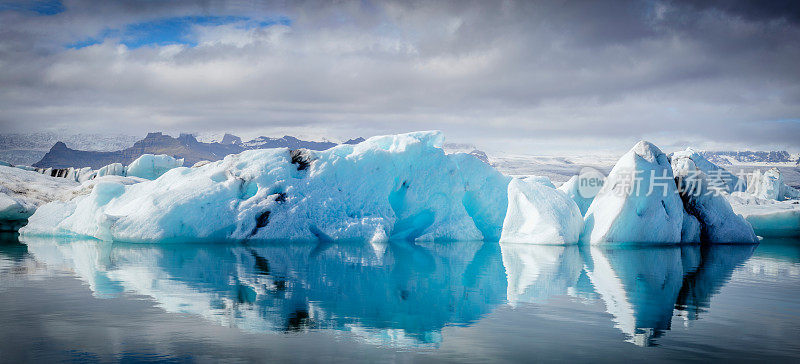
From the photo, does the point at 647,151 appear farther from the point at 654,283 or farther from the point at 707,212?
the point at 654,283

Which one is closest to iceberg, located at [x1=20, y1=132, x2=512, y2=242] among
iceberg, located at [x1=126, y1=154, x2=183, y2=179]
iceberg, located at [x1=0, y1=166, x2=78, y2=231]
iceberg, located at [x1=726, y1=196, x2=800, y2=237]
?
iceberg, located at [x1=0, y1=166, x2=78, y2=231]

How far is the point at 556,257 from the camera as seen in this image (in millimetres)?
15000

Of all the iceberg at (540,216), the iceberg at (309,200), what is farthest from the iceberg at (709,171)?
the iceberg at (309,200)

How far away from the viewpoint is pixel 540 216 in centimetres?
1945

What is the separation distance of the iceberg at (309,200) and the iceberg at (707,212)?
652 cm

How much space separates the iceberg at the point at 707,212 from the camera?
69.0 ft

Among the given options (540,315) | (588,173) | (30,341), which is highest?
(588,173)

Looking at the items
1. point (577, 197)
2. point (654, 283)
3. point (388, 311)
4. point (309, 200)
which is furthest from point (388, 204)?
point (388, 311)

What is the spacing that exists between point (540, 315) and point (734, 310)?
255 centimetres

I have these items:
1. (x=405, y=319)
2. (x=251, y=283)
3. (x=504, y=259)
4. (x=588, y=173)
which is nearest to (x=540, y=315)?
(x=405, y=319)

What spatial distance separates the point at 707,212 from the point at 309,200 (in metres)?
13.9

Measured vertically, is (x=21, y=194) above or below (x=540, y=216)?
below

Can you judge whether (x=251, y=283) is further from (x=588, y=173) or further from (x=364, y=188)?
(x=588, y=173)

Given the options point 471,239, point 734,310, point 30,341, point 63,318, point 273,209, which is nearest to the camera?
point 30,341
